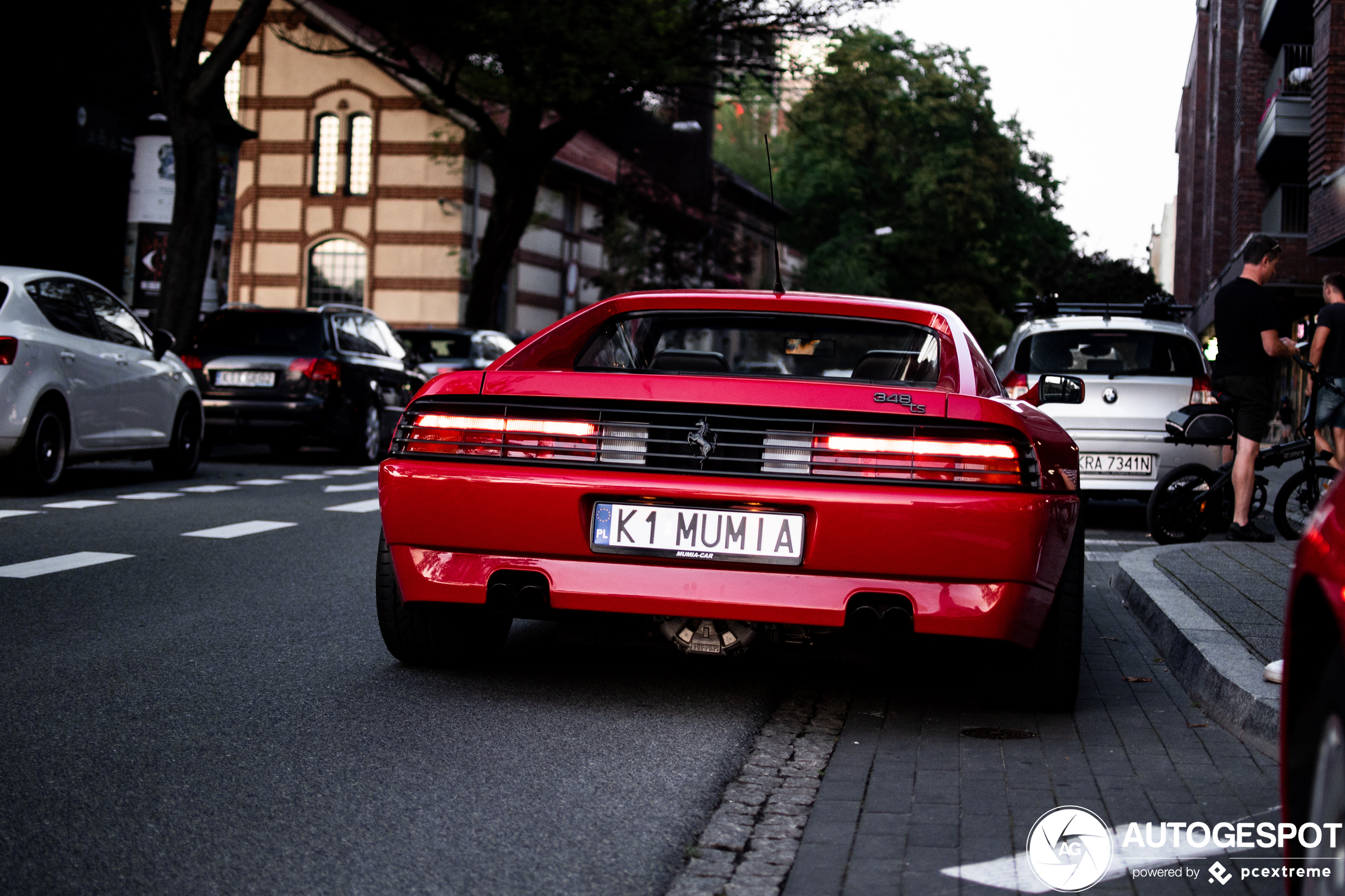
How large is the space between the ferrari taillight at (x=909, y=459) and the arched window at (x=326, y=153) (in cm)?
3614

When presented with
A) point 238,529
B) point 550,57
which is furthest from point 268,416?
point 550,57

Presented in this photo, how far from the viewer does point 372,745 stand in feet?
14.2

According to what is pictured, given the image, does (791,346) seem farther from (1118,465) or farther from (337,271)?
(337,271)

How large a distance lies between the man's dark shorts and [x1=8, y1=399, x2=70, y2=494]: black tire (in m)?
8.39

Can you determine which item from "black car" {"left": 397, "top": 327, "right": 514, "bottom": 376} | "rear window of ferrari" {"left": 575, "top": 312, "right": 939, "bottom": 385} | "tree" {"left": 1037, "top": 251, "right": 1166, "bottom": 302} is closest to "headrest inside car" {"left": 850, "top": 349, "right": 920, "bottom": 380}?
"rear window of ferrari" {"left": 575, "top": 312, "right": 939, "bottom": 385}

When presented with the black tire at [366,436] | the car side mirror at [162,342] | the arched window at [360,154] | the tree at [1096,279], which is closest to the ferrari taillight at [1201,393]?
the car side mirror at [162,342]

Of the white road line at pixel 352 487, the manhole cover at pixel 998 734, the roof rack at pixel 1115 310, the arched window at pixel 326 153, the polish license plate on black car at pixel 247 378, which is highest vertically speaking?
the arched window at pixel 326 153

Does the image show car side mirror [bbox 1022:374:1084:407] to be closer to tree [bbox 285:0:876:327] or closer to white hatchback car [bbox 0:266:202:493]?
white hatchback car [bbox 0:266:202:493]

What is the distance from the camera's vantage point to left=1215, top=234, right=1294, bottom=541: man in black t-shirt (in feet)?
32.6

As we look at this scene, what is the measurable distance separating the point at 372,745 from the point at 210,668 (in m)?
1.27

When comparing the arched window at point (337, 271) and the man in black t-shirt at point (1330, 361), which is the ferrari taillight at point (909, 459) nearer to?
the man in black t-shirt at point (1330, 361)

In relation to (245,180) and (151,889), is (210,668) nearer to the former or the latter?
(151,889)

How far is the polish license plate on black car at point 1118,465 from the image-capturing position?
11.4 meters

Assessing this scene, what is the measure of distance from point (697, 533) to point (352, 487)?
31.8 feet
